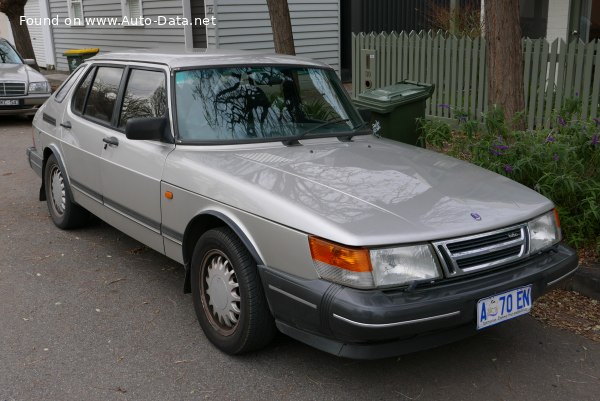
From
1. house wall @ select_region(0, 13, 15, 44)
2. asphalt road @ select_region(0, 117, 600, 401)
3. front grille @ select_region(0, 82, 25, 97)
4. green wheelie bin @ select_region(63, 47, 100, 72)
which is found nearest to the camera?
asphalt road @ select_region(0, 117, 600, 401)

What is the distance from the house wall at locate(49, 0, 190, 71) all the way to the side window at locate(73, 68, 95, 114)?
29.2 ft

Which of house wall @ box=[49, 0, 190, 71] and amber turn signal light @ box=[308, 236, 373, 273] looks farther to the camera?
house wall @ box=[49, 0, 190, 71]

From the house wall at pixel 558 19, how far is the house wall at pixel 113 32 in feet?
24.3

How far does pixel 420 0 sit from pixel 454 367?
13.7 meters

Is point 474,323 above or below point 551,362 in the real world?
above

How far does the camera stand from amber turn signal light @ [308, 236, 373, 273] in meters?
3.12

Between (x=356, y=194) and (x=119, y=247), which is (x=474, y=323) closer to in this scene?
(x=356, y=194)

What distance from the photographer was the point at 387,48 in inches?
442

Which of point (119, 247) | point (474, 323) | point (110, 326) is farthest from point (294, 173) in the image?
point (119, 247)

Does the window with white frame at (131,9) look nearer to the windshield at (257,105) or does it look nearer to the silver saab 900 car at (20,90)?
the silver saab 900 car at (20,90)

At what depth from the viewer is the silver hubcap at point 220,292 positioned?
3.81 meters

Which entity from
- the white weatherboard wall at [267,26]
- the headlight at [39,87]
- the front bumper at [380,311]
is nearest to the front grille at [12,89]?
the headlight at [39,87]

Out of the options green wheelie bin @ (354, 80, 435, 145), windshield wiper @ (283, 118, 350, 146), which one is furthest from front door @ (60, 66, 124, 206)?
green wheelie bin @ (354, 80, 435, 145)

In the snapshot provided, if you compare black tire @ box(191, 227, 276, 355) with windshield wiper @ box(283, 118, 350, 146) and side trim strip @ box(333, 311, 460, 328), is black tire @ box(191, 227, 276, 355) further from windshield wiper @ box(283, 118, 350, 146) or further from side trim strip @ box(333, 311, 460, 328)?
windshield wiper @ box(283, 118, 350, 146)
